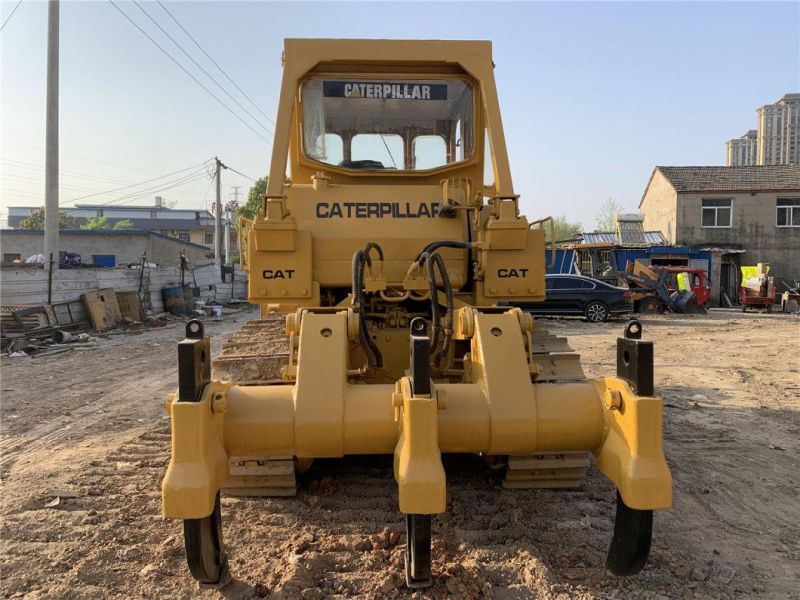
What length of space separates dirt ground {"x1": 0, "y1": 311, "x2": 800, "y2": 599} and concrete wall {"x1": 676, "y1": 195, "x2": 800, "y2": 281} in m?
27.4

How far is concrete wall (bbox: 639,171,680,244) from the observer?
31.3 meters

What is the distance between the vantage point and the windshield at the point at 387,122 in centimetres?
495

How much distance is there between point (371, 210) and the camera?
451cm

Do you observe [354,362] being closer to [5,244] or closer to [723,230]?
[723,230]

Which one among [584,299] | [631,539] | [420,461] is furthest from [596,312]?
[420,461]

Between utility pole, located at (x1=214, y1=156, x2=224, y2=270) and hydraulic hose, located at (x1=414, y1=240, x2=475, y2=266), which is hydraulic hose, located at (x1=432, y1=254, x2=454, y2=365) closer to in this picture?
hydraulic hose, located at (x1=414, y1=240, x2=475, y2=266)

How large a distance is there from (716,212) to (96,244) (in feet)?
110

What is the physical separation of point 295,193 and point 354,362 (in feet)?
4.67

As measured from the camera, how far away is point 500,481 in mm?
4137

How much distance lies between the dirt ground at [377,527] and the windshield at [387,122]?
257 cm

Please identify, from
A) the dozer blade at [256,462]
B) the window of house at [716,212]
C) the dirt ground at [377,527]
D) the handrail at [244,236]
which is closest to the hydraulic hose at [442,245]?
the dozer blade at [256,462]

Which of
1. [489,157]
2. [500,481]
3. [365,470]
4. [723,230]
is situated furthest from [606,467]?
[723,230]

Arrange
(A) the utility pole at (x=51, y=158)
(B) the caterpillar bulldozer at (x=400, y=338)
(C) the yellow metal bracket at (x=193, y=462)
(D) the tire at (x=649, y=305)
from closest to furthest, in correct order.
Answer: (C) the yellow metal bracket at (x=193, y=462), (B) the caterpillar bulldozer at (x=400, y=338), (A) the utility pole at (x=51, y=158), (D) the tire at (x=649, y=305)

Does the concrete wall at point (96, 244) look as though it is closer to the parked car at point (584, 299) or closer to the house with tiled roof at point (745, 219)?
the parked car at point (584, 299)
